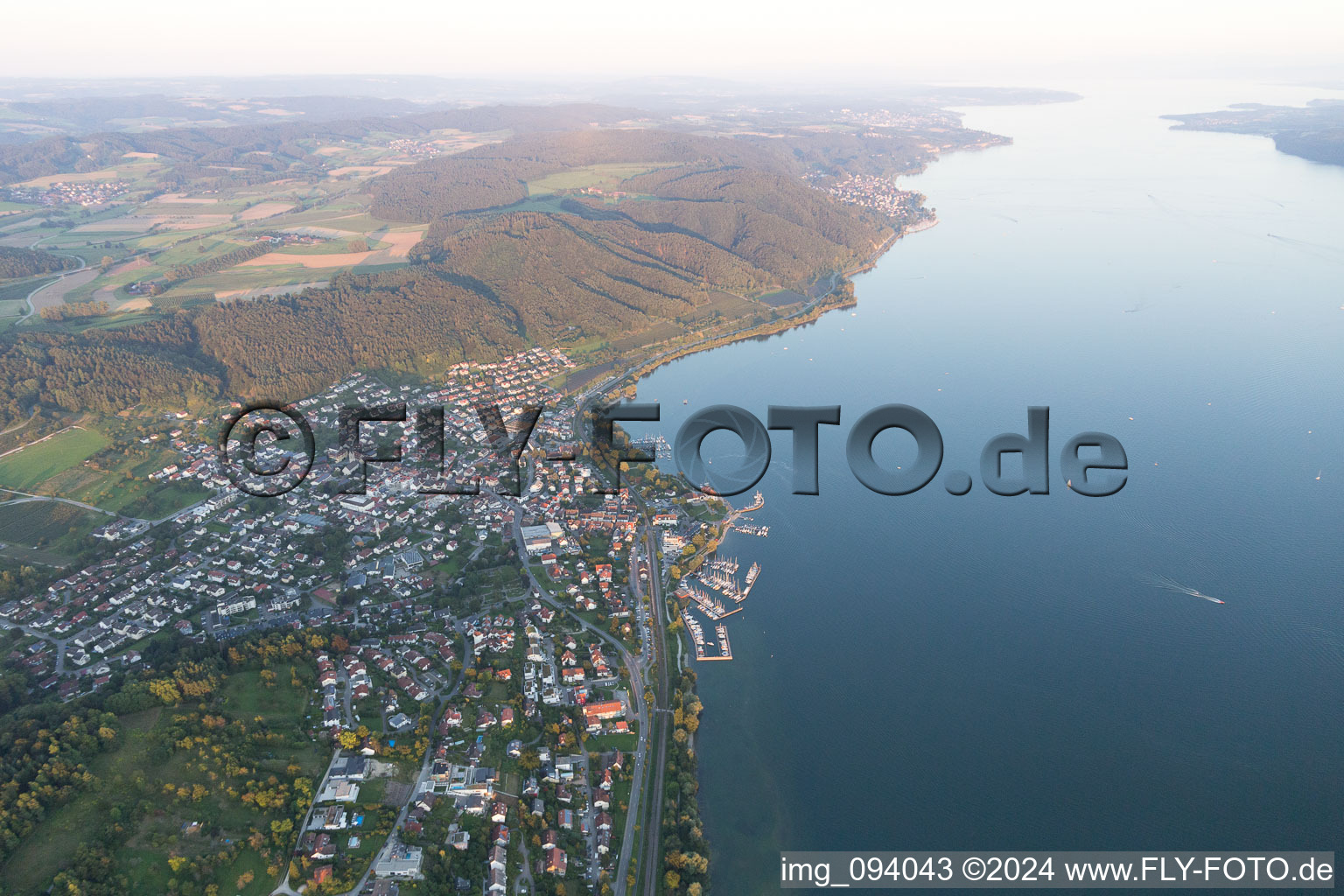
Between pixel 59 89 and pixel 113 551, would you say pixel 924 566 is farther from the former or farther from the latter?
pixel 59 89

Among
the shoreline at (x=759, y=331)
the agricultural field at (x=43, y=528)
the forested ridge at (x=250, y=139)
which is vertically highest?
the forested ridge at (x=250, y=139)

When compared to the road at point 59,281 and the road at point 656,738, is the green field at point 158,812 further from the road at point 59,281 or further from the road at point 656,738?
the road at point 59,281

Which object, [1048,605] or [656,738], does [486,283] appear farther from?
[1048,605]

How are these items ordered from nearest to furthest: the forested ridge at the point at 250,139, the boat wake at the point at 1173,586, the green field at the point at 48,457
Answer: the boat wake at the point at 1173,586 < the green field at the point at 48,457 < the forested ridge at the point at 250,139

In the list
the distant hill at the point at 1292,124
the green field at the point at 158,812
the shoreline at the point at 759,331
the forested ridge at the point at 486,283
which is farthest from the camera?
the distant hill at the point at 1292,124

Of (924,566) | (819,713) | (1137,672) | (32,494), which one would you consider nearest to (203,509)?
(32,494)

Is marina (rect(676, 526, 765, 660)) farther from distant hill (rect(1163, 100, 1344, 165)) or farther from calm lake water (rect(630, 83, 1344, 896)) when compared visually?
distant hill (rect(1163, 100, 1344, 165))

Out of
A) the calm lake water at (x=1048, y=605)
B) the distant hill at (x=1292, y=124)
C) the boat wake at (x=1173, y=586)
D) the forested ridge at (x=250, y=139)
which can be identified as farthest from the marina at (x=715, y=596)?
the distant hill at (x=1292, y=124)
